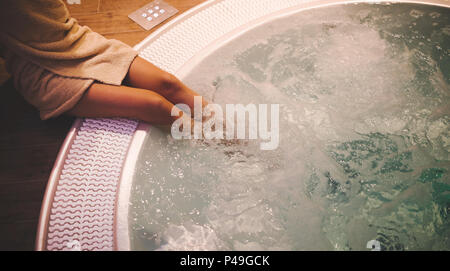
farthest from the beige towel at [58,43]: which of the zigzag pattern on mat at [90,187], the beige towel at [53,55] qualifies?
the zigzag pattern on mat at [90,187]

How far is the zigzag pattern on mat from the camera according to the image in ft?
3.50

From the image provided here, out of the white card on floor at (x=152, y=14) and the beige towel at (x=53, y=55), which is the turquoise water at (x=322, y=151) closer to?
the beige towel at (x=53, y=55)

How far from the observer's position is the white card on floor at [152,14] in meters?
1.73

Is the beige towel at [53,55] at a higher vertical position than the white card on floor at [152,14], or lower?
lower

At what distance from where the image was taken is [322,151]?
134 cm

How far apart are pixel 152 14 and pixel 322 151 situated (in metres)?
1.32

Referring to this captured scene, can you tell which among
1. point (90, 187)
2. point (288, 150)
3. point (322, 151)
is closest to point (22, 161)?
point (90, 187)

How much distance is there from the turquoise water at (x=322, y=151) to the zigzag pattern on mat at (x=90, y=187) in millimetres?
106

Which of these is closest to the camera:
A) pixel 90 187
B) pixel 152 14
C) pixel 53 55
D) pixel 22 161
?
pixel 53 55

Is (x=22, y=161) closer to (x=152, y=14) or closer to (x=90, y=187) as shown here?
(x=90, y=187)

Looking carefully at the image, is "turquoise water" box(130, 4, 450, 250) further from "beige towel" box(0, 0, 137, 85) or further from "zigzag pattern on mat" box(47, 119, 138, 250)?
"beige towel" box(0, 0, 137, 85)

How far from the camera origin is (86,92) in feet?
3.62
